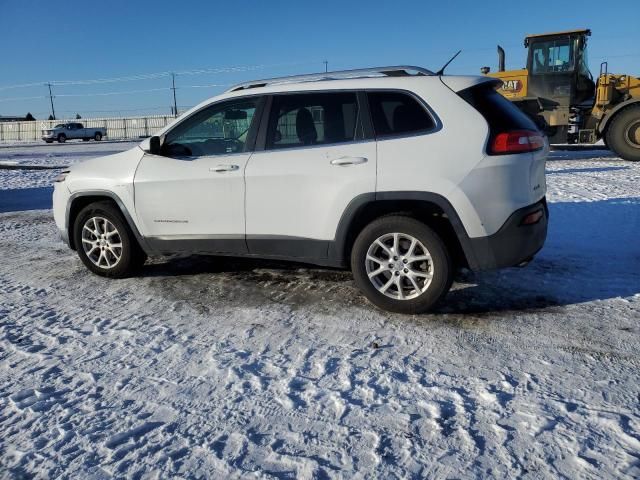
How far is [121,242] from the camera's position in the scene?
507cm

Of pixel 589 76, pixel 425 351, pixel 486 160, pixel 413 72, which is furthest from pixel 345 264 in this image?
pixel 589 76

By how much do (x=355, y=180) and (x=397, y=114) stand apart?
0.61m

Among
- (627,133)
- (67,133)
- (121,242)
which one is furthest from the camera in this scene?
(67,133)

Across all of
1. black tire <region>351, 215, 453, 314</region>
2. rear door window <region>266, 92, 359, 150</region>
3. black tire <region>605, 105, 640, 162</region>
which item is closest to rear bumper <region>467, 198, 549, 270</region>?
black tire <region>351, 215, 453, 314</region>

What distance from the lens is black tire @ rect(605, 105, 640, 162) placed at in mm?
14461

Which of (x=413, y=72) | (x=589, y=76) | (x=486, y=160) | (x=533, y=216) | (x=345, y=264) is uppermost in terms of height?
(x=589, y=76)

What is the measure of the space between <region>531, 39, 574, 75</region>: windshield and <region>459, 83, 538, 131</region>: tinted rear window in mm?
13982

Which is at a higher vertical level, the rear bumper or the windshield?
the windshield

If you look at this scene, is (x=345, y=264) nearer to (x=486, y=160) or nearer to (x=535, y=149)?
(x=486, y=160)

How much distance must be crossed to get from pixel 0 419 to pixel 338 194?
2601 millimetres

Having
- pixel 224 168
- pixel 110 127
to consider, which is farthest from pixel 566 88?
pixel 110 127

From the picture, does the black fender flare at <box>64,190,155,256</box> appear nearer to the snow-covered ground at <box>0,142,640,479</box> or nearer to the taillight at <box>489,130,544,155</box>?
the snow-covered ground at <box>0,142,640,479</box>

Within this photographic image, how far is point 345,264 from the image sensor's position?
169 inches

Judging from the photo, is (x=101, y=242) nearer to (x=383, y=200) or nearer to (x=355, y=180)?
(x=355, y=180)
